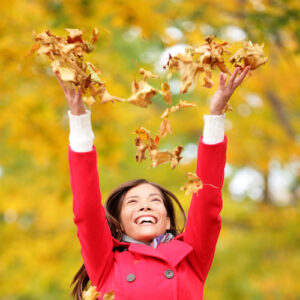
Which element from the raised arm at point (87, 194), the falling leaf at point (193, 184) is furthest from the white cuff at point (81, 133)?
the falling leaf at point (193, 184)

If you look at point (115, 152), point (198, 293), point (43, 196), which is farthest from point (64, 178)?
point (198, 293)

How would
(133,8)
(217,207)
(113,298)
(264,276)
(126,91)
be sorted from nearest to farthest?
(113,298), (217,207), (133,8), (126,91), (264,276)

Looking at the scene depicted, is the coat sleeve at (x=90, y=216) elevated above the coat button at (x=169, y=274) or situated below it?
above

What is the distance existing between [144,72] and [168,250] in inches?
24.5

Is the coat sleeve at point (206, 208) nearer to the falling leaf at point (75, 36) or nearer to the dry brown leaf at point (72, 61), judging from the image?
the dry brown leaf at point (72, 61)

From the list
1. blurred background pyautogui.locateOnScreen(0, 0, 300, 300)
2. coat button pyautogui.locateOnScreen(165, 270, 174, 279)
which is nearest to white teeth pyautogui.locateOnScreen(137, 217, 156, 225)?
coat button pyautogui.locateOnScreen(165, 270, 174, 279)

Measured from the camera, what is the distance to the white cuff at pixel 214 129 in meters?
1.85

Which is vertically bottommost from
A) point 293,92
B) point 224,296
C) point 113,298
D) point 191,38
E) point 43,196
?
point 224,296

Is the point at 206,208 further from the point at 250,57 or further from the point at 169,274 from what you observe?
the point at 250,57

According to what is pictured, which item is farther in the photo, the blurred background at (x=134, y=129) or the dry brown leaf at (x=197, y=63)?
the blurred background at (x=134, y=129)

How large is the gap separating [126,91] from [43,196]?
1.58m

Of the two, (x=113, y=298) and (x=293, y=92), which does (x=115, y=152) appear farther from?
(x=113, y=298)

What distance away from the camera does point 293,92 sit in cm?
517

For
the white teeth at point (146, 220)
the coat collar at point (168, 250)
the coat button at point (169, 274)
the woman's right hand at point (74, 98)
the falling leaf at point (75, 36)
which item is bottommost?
the coat button at point (169, 274)
